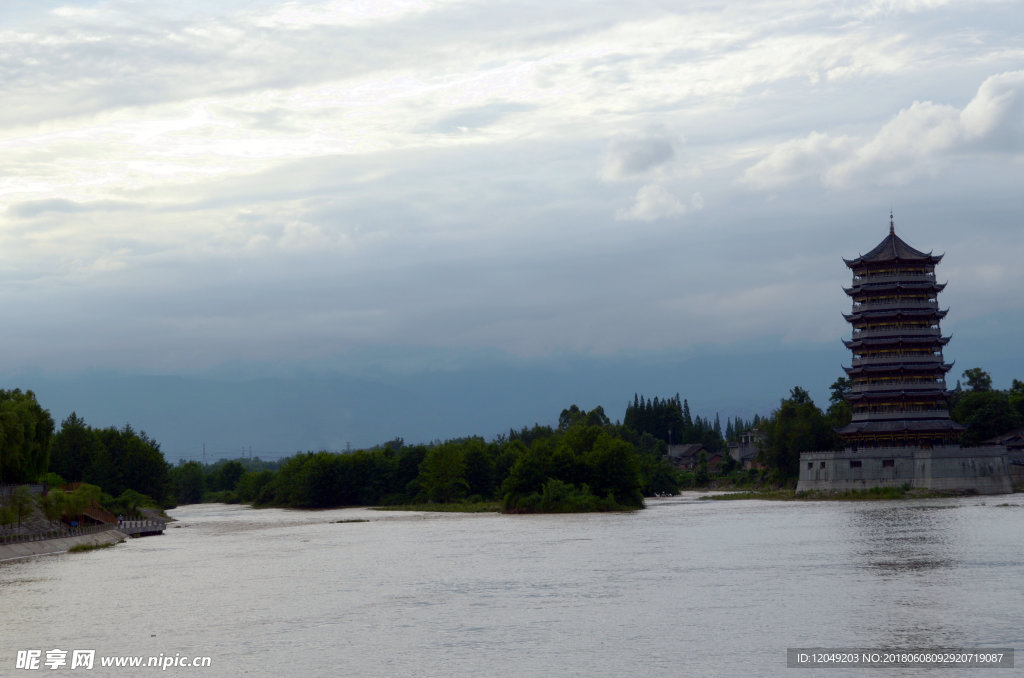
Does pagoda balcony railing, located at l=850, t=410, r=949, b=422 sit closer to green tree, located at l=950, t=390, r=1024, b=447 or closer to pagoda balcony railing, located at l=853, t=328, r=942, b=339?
pagoda balcony railing, located at l=853, t=328, r=942, b=339

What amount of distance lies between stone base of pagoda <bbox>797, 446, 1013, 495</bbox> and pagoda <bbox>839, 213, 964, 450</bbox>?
10.6 feet

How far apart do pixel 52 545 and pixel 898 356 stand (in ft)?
313

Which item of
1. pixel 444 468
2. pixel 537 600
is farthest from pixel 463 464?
pixel 537 600

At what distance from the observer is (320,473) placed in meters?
173

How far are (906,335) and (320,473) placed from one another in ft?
277

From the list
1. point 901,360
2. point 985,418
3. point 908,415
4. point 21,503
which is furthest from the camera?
point 985,418

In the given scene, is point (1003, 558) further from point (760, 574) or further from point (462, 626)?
point (462, 626)

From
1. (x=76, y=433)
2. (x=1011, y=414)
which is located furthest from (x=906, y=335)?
(x=76, y=433)

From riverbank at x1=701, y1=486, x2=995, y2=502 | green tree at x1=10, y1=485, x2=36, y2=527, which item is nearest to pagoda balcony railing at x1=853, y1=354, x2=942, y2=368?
riverbank at x1=701, y1=486, x2=995, y2=502

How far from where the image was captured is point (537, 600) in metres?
48.5

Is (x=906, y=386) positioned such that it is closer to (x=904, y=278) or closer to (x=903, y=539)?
(x=904, y=278)

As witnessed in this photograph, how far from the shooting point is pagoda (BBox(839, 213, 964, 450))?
135m

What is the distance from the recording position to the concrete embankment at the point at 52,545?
72750 mm

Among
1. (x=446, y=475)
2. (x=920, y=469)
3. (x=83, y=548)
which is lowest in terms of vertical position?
(x=83, y=548)
